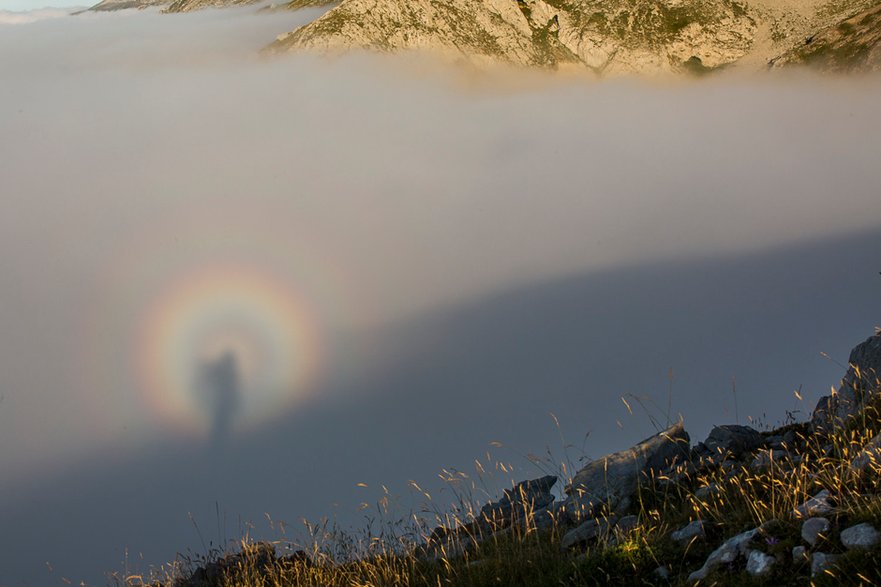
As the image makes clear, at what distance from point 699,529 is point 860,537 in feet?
6.77

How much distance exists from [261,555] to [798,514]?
30.9ft

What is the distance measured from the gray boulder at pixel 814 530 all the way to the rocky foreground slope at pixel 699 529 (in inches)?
0.4

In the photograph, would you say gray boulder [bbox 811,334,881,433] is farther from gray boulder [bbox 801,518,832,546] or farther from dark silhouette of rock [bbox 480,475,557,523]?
dark silhouette of rock [bbox 480,475,557,523]

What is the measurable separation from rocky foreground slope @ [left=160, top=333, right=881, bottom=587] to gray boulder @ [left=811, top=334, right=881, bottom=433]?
0.03 metres

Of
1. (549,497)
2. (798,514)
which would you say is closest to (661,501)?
(798,514)

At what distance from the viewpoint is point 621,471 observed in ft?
45.3

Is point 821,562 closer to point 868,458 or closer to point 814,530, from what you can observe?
point 814,530

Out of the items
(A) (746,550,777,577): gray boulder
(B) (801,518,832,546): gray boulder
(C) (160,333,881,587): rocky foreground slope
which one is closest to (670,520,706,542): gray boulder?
(C) (160,333,881,587): rocky foreground slope

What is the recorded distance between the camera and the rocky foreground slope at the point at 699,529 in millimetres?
7848

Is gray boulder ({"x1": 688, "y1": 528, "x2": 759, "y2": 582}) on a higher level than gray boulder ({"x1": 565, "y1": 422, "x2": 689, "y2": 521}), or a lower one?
higher

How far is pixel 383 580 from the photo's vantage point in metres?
10.8

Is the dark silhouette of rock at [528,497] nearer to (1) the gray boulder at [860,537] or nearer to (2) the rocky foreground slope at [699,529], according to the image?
(2) the rocky foreground slope at [699,529]

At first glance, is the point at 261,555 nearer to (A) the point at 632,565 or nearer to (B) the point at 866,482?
(A) the point at 632,565

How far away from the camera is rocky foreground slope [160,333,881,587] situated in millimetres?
7848
